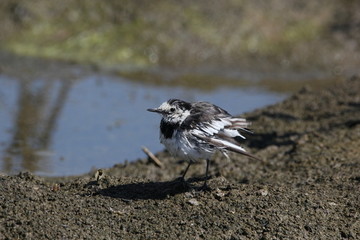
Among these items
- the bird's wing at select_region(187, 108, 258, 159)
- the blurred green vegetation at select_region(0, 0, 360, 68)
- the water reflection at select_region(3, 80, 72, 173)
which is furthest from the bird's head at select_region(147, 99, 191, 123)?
the blurred green vegetation at select_region(0, 0, 360, 68)

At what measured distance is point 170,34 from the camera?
16500 millimetres

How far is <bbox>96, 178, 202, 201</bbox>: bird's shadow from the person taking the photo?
6.75 metres

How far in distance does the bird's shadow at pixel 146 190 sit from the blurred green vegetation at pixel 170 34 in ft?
29.4

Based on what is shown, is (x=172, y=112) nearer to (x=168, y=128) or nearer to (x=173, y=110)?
(x=173, y=110)

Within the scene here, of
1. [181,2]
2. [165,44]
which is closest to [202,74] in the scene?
[165,44]

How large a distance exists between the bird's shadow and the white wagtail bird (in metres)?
0.28

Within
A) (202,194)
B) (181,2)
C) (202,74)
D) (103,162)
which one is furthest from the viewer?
(181,2)

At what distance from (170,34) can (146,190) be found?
9919 mm

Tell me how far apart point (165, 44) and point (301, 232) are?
34.9ft

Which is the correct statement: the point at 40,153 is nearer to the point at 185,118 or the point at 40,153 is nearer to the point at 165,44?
the point at 185,118

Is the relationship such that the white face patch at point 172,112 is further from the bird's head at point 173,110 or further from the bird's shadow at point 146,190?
the bird's shadow at point 146,190

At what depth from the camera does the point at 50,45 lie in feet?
53.5

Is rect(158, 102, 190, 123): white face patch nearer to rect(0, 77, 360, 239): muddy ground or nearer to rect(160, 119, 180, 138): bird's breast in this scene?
rect(160, 119, 180, 138): bird's breast

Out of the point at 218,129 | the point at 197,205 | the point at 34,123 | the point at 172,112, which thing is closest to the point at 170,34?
the point at 34,123
